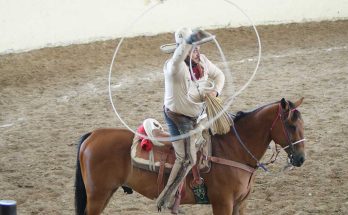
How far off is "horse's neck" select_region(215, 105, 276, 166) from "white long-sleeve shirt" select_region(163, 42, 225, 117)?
38 cm

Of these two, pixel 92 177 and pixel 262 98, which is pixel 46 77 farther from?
pixel 92 177

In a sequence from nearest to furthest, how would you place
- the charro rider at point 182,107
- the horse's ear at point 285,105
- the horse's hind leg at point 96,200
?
the charro rider at point 182,107, the horse's ear at point 285,105, the horse's hind leg at point 96,200

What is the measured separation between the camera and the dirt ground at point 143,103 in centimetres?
629

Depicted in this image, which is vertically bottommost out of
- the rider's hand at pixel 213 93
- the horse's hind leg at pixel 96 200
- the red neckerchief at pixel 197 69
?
the horse's hind leg at pixel 96 200

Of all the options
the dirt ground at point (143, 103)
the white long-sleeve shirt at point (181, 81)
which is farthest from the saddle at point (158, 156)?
the dirt ground at point (143, 103)

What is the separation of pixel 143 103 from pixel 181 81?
491cm

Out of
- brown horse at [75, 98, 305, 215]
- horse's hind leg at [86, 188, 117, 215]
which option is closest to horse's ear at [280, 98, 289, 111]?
brown horse at [75, 98, 305, 215]

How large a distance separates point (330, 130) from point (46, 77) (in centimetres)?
537

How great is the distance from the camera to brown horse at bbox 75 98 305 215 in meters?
4.81

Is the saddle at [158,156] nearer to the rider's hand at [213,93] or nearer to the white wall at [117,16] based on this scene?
the rider's hand at [213,93]

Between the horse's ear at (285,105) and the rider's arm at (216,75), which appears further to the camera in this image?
the rider's arm at (216,75)

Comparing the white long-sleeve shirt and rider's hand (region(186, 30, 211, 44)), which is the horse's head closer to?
the white long-sleeve shirt

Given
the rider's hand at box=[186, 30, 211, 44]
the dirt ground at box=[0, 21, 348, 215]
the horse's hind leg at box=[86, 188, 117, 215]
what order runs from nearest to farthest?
1. the rider's hand at box=[186, 30, 211, 44]
2. the horse's hind leg at box=[86, 188, 117, 215]
3. the dirt ground at box=[0, 21, 348, 215]

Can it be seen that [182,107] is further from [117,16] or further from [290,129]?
[117,16]
